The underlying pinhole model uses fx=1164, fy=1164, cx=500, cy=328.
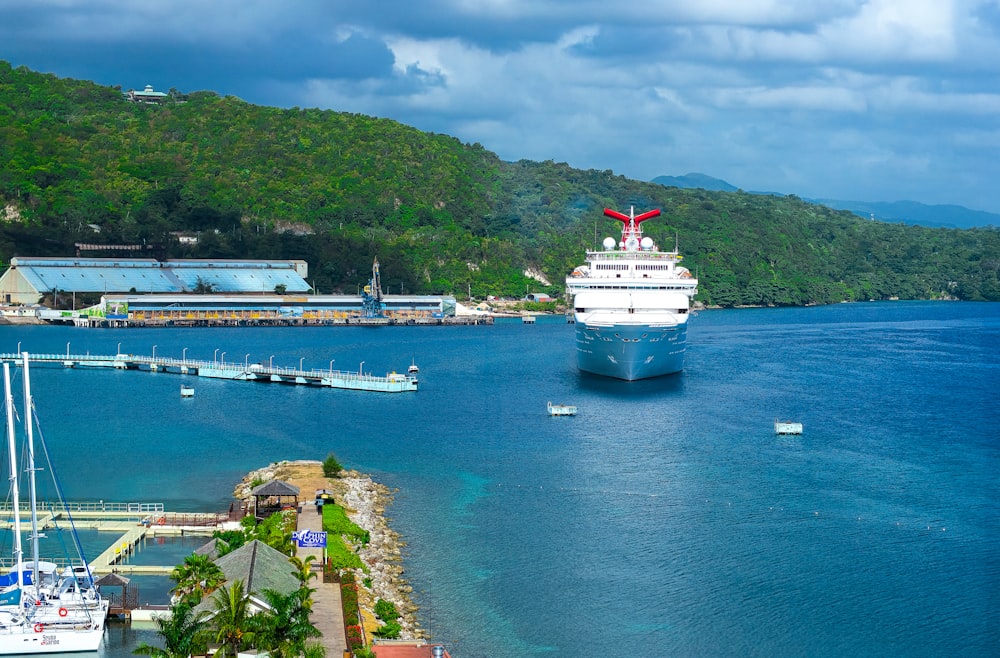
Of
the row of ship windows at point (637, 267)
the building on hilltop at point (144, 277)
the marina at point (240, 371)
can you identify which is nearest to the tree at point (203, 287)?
the building on hilltop at point (144, 277)

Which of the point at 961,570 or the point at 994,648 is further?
the point at 961,570

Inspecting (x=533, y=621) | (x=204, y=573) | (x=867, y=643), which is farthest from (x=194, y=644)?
(x=867, y=643)

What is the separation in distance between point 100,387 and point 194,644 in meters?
61.7

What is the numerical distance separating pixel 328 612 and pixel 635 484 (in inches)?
901

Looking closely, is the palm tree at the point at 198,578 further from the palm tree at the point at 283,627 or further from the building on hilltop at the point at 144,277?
the building on hilltop at the point at 144,277

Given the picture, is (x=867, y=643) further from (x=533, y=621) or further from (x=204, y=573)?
(x=204, y=573)

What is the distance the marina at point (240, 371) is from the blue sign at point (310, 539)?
150 feet

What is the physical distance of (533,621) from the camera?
3325 cm

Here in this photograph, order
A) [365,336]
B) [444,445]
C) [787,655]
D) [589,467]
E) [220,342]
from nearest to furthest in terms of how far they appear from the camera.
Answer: [787,655]
[589,467]
[444,445]
[220,342]
[365,336]

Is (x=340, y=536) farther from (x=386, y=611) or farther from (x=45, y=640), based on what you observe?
(x=45, y=640)

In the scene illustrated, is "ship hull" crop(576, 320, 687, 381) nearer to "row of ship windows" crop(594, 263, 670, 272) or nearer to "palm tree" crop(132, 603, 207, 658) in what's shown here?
"row of ship windows" crop(594, 263, 670, 272)

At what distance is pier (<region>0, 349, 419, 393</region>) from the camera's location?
8175 centimetres

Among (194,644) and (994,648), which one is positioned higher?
(194,644)

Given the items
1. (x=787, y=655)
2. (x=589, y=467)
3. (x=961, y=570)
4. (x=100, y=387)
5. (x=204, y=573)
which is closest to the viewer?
(x=204, y=573)
